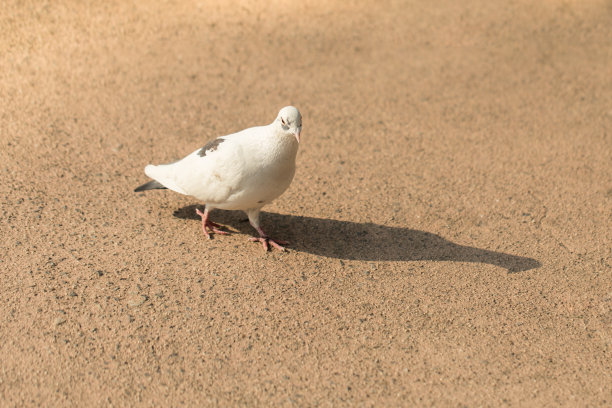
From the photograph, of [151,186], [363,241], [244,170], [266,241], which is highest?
[244,170]

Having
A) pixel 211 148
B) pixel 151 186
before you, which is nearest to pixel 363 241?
pixel 211 148

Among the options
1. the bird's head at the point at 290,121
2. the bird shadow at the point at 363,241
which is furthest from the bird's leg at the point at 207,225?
the bird's head at the point at 290,121

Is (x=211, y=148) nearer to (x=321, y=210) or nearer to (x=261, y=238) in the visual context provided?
(x=261, y=238)

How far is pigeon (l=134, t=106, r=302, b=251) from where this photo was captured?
452 cm

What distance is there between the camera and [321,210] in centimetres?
569

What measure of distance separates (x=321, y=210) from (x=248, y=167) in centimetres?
132

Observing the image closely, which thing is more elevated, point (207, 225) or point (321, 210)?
point (207, 225)

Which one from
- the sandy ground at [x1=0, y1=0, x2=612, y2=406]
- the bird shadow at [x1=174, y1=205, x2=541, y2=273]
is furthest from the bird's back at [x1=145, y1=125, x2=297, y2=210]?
the bird shadow at [x1=174, y1=205, x2=541, y2=273]

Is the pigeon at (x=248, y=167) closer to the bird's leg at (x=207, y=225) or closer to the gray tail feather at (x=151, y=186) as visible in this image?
the bird's leg at (x=207, y=225)

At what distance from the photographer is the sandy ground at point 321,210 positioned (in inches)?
156

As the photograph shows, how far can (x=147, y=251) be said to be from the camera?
4.86 m

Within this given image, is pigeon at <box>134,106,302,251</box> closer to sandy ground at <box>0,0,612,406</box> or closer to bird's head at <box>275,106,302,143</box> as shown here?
bird's head at <box>275,106,302,143</box>

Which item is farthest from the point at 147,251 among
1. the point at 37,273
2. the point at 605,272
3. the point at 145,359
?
the point at 605,272

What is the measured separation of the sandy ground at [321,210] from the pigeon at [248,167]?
0.49 metres
